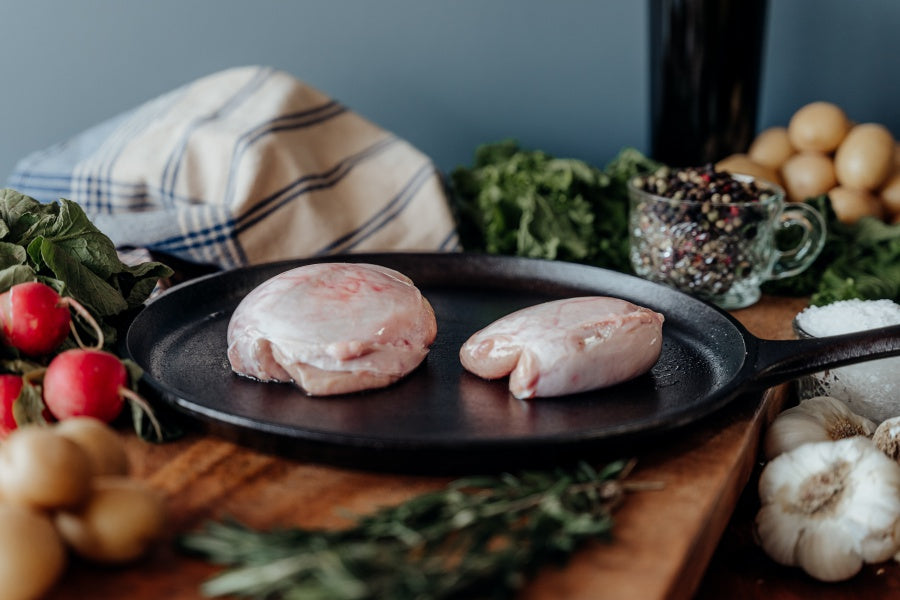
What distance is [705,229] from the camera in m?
1.75

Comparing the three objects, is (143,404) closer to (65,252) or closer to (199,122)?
(65,252)

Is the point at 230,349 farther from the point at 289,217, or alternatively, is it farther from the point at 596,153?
the point at 596,153

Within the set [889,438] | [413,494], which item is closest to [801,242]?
[889,438]

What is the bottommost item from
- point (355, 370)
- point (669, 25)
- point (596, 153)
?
point (596, 153)

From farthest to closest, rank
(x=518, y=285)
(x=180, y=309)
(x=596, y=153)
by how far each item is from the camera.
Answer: (x=596, y=153)
(x=518, y=285)
(x=180, y=309)

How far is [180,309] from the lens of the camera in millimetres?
1575

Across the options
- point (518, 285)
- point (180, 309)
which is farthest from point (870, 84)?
point (180, 309)

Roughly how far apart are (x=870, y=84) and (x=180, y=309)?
186 cm

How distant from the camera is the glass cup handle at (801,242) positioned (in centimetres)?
188

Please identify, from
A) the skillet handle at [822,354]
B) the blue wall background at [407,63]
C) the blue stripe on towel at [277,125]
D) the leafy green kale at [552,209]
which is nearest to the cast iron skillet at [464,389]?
the skillet handle at [822,354]

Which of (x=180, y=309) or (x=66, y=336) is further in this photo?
(x=180, y=309)

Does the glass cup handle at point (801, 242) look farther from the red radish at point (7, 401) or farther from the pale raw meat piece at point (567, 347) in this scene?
the red radish at point (7, 401)

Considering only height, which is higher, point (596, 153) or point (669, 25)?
point (669, 25)

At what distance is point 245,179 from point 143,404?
0.96 meters
